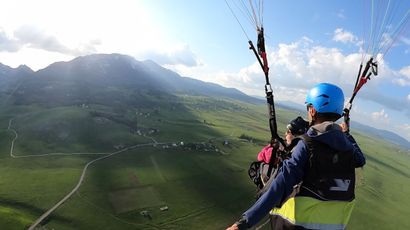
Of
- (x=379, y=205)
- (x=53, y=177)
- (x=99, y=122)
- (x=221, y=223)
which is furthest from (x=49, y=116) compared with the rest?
(x=379, y=205)

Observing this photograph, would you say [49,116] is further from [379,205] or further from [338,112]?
[338,112]

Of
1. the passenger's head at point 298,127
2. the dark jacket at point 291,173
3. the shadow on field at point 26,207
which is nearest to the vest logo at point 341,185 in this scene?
the dark jacket at point 291,173

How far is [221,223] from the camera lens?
9944 cm

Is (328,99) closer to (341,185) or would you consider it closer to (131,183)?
(341,185)

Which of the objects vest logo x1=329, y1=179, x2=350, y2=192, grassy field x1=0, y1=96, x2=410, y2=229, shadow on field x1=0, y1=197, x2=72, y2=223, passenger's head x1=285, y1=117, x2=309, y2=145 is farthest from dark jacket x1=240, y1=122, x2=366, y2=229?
shadow on field x1=0, y1=197, x2=72, y2=223

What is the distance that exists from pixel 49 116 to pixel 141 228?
123797 millimetres

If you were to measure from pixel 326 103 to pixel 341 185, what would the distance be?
1.65 m

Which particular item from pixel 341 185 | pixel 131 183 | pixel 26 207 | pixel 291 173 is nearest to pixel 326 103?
pixel 341 185

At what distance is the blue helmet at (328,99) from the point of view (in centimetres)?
730

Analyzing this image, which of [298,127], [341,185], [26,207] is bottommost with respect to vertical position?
[26,207]

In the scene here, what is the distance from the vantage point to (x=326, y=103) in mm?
7305

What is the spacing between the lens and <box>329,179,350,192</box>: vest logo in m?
6.57

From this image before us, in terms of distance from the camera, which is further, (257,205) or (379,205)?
(379,205)

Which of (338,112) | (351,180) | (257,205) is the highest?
(338,112)
